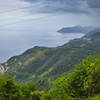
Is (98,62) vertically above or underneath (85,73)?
above

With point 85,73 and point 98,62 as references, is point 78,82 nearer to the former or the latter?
point 85,73

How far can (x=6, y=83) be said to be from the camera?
74.7 feet

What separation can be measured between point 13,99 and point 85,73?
9.43m

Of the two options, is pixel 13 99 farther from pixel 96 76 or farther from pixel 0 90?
pixel 96 76

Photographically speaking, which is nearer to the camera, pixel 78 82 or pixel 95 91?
pixel 95 91

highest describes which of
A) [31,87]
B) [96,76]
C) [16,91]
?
[96,76]

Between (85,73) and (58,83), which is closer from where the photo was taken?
(85,73)

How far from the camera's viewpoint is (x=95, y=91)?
1908 centimetres

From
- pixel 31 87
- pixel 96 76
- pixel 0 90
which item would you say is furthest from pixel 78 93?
pixel 31 87

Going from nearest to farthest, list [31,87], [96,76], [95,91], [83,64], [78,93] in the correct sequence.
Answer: [95,91] → [96,76] → [78,93] → [83,64] → [31,87]

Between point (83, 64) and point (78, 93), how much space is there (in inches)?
179

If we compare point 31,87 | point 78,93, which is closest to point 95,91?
point 78,93

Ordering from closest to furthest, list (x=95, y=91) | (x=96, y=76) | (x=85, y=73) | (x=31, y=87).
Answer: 1. (x=95, y=91)
2. (x=96, y=76)
3. (x=85, y=73)
4. (x=31, y=87)

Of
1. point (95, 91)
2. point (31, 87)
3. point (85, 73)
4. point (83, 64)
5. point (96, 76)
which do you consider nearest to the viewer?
point (95, 91)
